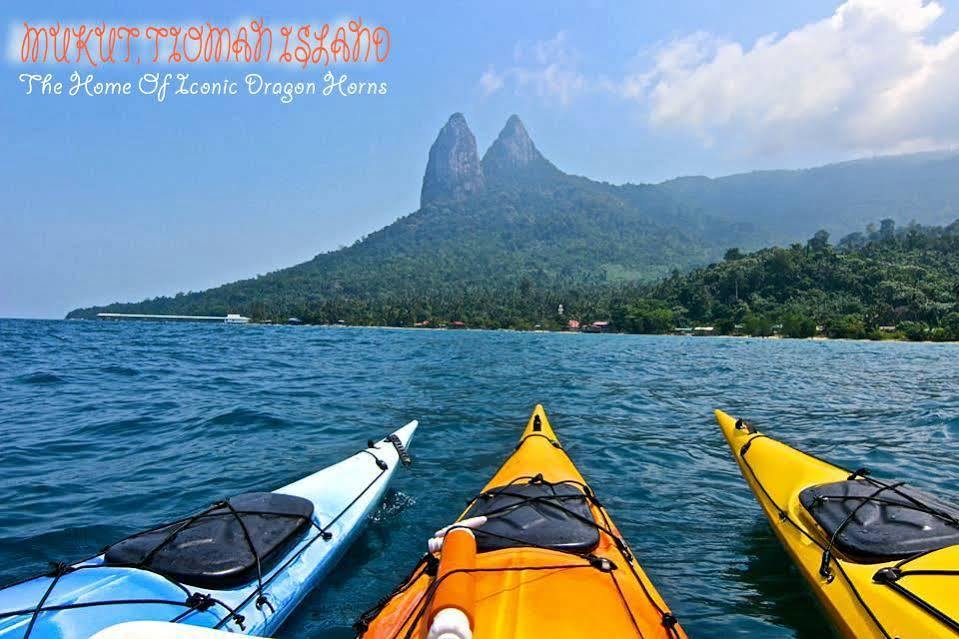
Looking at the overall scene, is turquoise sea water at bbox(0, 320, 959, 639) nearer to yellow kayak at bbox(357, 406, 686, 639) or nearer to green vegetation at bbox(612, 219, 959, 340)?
yellow kayak at bbox(357, 406, 686, 639)

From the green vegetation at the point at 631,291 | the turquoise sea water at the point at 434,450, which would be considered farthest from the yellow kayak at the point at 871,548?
the green vegetation at the point at 631,291

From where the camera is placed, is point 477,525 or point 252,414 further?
point 252,414

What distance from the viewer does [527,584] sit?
2994 mm

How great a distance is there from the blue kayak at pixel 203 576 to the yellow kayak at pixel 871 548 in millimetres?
4098

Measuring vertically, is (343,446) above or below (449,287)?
below

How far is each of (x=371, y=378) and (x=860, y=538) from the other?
51.9ft

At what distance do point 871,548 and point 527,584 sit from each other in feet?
8.50

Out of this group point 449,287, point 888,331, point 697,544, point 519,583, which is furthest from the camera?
point 449,287

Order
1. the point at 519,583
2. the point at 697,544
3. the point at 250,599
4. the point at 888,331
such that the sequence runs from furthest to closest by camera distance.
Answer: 1. the point at 888,331
2. the point at 697,544
3. the point at 250,599
4. the point at 519,583

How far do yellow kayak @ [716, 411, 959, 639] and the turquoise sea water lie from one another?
2.01 feet

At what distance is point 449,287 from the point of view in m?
148

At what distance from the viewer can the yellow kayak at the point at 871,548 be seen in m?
2.86

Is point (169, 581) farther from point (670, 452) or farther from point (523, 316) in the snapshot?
point (523, 316)

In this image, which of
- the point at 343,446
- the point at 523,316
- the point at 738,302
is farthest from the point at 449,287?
the point at 343,446
